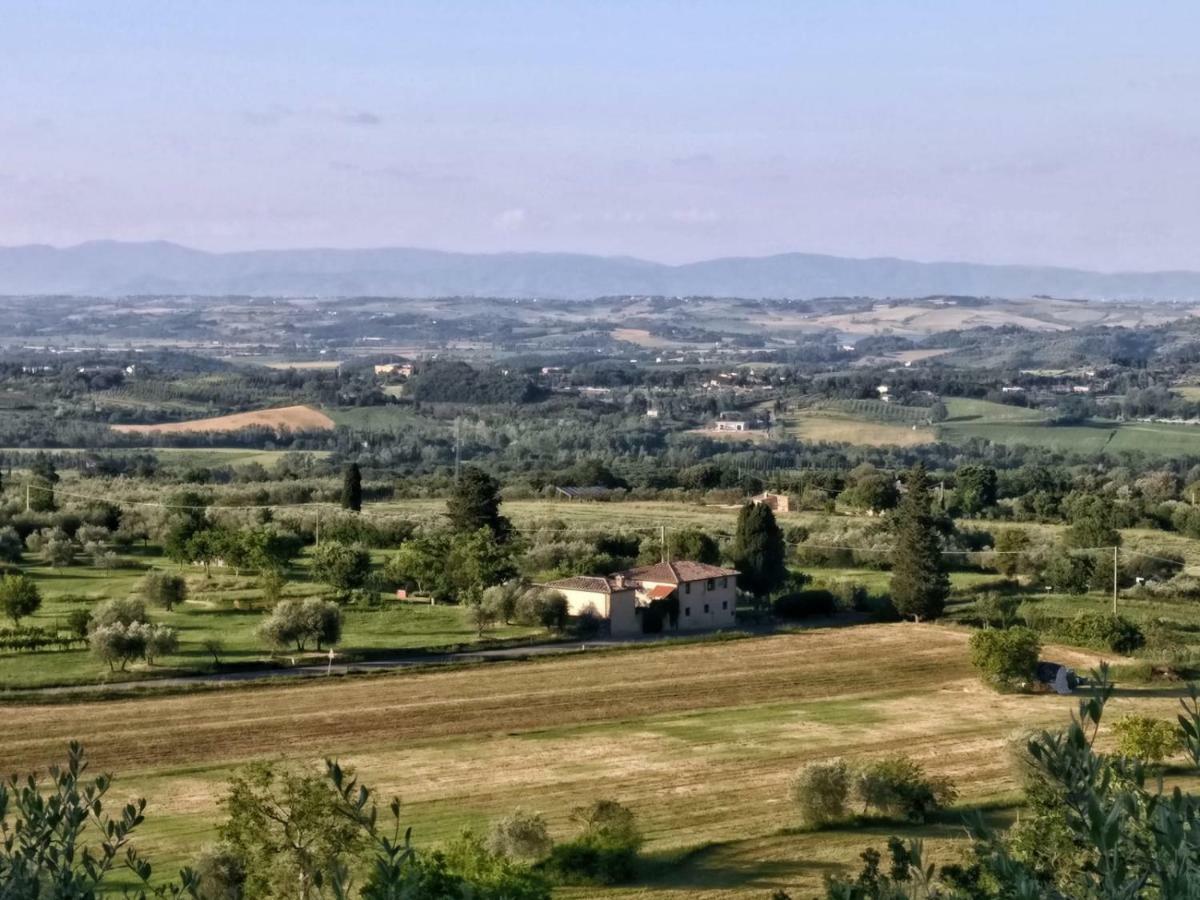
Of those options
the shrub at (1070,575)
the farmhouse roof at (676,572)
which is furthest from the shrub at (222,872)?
the shrub at (1070,575)

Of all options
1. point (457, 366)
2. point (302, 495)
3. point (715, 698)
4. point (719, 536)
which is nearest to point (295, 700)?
point (715, 698)

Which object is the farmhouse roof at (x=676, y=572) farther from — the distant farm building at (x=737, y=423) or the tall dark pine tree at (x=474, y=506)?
the distant farm building at (x=737, y=423)

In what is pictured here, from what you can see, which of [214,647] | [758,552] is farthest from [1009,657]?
→ [214,647]

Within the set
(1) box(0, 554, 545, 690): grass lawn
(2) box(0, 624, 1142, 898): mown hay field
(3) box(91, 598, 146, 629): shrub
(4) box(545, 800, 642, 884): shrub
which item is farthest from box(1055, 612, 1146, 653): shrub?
(3) box(91, 598, 146, 629): shrub

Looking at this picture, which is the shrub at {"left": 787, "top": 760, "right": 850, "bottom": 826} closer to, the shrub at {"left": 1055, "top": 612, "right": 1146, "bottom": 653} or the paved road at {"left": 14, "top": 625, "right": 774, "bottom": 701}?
the paved road at {"left": 14, "top": 625, "right": 774, "bottom": 701}

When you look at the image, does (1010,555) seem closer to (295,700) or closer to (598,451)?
(295,700)

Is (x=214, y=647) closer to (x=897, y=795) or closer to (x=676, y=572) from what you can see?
(x=676, y=572)
